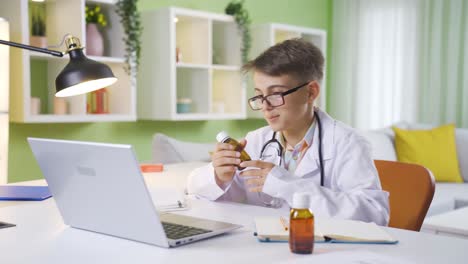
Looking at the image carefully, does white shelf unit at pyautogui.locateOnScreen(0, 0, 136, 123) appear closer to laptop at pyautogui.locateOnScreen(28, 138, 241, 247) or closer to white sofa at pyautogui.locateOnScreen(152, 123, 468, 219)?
white sofa at pyautogui.locateOnScreen(152, 123, 468, 219)

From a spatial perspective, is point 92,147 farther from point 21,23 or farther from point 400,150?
point 400,150

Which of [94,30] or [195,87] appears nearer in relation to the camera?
[94,30]

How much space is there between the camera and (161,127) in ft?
15.0

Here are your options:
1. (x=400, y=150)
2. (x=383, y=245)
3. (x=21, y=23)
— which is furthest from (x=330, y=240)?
(x=400, y=150)

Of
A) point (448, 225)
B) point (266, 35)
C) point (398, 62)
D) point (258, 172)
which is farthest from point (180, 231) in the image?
point (398, 62)

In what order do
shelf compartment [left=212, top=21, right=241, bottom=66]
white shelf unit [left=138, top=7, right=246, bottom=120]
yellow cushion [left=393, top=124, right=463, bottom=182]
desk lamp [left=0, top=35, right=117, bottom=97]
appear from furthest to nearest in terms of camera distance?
shelf compartment [left=212, top=21, right=241, bottom=66] < yellow cushion [left=393, top=124, right=463, bottom=182] < white shelf unit [left=138, top=7, right=246, bottom=120] < desk lamp [left=0, top=35, right=117, bottom=97]

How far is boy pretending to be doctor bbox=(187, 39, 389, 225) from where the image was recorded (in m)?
1.59

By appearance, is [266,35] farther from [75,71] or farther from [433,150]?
[75,71]

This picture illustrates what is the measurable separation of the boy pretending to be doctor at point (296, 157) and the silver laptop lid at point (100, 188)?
44 centimetres

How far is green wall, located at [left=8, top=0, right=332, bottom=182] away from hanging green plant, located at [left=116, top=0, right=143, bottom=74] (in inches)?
21.1

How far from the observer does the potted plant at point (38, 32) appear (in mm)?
3520

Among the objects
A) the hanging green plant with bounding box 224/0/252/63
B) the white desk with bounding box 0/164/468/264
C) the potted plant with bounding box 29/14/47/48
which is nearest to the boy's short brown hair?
the white desk with bounding box 0/164/468/264

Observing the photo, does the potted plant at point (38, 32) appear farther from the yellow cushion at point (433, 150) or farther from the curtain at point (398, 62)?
the curtain at point (398, 62)

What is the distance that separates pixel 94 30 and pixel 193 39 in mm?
924
